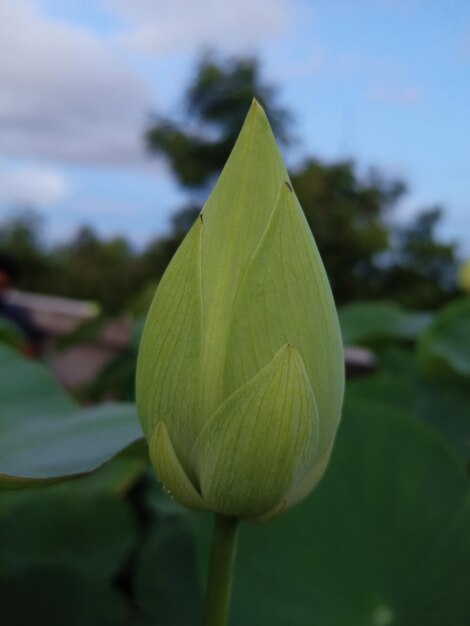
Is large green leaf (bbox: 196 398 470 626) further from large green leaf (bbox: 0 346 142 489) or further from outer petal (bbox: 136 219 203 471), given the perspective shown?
outer petal (bbox: 136 219 203 471)

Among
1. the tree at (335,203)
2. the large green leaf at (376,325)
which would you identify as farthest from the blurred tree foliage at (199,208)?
the large green leaf at (376,325)

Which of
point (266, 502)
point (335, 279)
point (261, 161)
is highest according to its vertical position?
point (261, 161)

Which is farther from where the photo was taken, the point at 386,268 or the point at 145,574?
the point at 386,268

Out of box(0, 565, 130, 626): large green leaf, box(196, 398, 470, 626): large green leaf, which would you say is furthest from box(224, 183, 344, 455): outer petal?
box(0, 565, 130, 626): large green leaf

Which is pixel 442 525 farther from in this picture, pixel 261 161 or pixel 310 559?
pixel 261 161

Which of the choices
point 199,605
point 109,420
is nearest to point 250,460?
point 109,420

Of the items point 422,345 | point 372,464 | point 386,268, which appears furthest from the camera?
point 386,268

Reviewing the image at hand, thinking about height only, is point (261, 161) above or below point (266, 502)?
above

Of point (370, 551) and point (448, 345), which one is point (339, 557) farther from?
point (448, 345)
